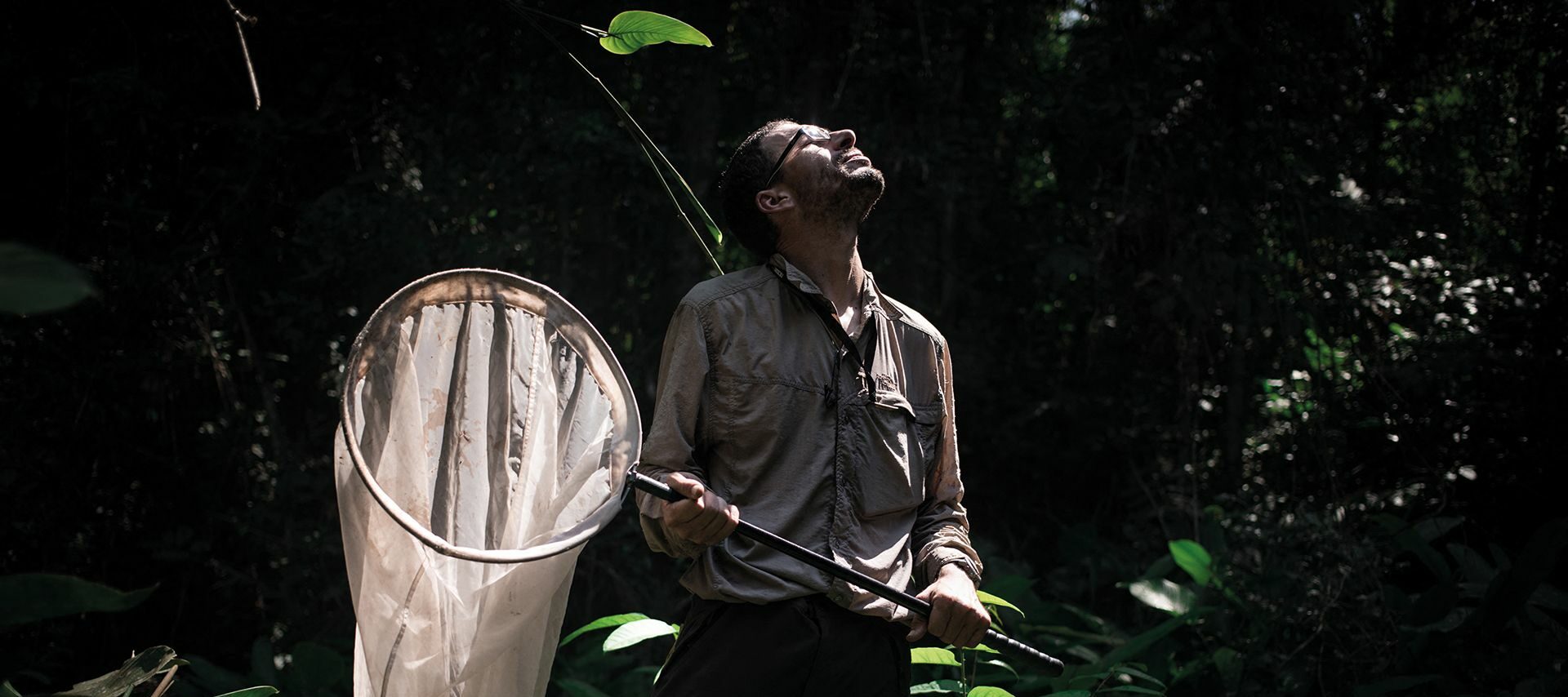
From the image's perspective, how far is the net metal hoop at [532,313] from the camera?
61.5 inches

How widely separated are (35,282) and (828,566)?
113 cm

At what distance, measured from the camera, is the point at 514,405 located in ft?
6.31

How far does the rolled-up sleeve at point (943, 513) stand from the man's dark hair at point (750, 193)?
35cm

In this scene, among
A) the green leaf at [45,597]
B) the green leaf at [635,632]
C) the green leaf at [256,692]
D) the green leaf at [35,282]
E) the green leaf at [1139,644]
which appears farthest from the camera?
the green leaf at [1139,644]

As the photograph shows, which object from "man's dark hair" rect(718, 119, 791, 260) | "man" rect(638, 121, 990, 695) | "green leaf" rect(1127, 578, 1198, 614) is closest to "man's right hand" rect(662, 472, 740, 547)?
"man" rect(638, 121, 990, 695)

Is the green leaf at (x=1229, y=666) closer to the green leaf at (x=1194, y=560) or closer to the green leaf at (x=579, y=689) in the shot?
the green leaf at (x=1194, y=560)

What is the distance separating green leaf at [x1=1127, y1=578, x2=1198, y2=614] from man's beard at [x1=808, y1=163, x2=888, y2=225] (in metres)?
2.27

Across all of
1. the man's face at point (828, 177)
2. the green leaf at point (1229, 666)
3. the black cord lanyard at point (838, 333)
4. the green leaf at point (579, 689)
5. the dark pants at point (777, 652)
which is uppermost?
the man's face at point (828, 177)

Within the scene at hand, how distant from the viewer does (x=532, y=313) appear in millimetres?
1890

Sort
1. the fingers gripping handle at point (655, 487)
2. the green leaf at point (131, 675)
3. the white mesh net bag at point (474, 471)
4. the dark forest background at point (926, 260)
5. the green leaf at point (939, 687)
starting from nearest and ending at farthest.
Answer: the green leaf at point (131, 675) < the fingers gripping handle at point (655, 487) < the white mesh net bag at point (474, 471) < the green leaf at point (939, 687) < the dark forest background at point (926, 260)

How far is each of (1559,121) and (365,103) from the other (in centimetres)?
381

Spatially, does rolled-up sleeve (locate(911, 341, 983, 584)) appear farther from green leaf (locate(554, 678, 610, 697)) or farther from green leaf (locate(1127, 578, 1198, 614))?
green leaf (locate(1127, 578, 1198, 614))

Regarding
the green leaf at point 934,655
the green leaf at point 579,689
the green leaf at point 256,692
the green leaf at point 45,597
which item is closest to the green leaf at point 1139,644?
the green leaf at point 934,655

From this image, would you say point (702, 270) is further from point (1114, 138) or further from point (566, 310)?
point (566, 310)
